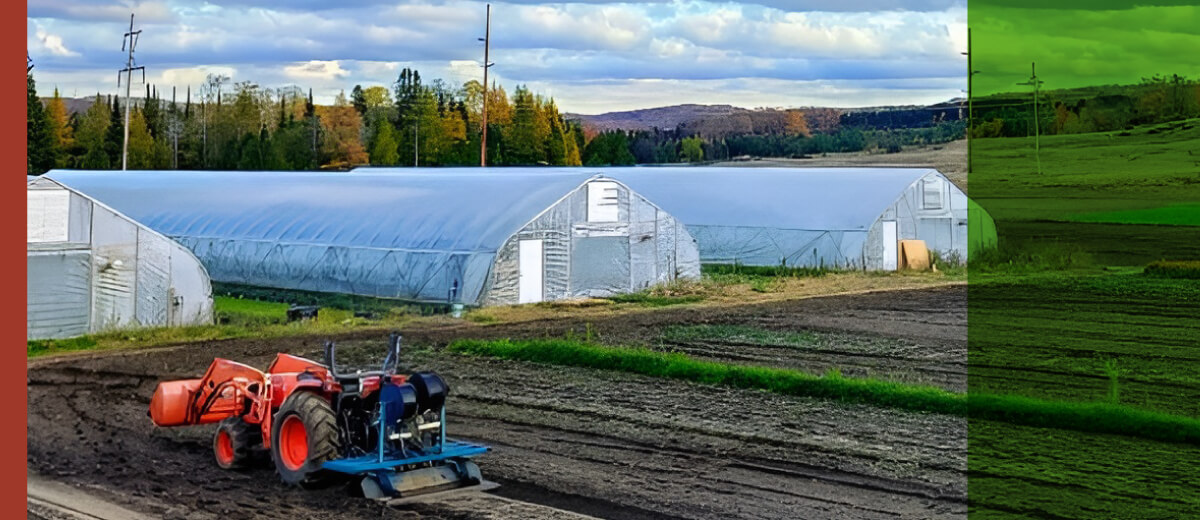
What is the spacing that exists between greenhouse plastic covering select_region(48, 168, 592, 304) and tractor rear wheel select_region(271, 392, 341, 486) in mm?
13416

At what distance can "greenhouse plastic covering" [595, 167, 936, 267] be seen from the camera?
3186 centimetres

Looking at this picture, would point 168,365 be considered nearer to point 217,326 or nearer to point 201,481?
point 217,326

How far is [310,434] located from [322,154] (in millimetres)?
54780

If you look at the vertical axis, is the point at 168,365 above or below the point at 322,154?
below

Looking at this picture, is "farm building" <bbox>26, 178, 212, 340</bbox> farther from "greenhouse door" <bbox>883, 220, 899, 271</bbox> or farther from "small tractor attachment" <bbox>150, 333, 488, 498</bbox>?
"greenhouse door" <bbox>883, 220, 899, 271</bbox>

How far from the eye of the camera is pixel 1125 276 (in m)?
29.2

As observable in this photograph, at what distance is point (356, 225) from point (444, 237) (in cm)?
278

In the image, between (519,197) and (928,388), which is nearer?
(928,388)

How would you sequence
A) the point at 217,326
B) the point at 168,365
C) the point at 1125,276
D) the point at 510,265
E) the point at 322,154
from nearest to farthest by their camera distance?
the point at 168,365 < the point at 217,326 < the point at 510,265 < the point at 1125,276 < the point at 322,154

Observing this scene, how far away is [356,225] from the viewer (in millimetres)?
27016

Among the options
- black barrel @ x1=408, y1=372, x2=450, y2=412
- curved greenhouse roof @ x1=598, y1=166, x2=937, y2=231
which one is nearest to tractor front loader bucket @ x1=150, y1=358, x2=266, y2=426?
black barrel @ x1=408, y1=372, x2=450, y2=412

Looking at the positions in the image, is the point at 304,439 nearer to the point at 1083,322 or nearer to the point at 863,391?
the point at 863,391

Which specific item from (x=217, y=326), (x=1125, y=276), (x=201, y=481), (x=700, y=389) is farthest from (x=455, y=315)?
(x=1125, y=276)

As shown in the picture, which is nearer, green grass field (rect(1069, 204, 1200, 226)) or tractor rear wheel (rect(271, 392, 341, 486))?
tractor rear wheel (rect(271, 392, 341, 486))
